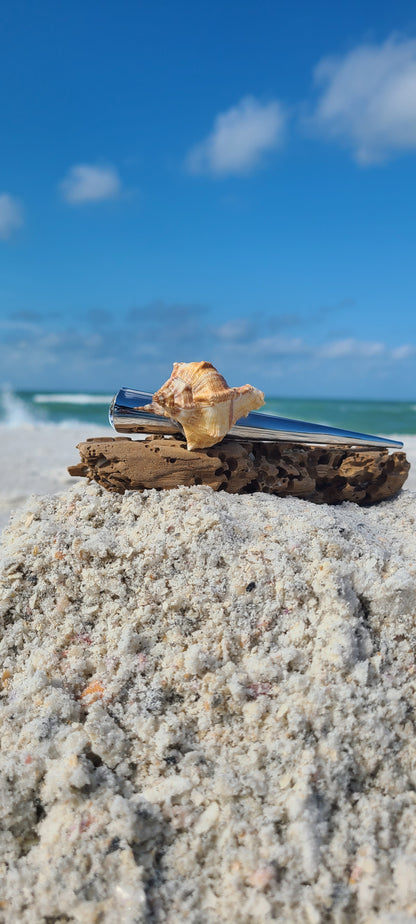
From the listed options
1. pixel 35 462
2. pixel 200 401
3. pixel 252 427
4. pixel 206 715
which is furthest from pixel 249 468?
pixel 35 462

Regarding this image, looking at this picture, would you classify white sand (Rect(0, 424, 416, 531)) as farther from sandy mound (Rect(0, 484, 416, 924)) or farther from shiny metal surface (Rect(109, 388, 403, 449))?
sandy mound (Rect(0, 484, 416, 924))

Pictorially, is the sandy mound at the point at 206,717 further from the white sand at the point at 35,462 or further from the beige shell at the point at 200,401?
the white sand at the point at 35,462

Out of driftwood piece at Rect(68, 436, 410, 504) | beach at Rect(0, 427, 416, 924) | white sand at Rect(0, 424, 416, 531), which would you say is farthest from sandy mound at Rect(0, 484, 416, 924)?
white sand at Rect(0, 424, 416, 531)

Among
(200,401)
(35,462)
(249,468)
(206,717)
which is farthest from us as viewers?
(35,462)

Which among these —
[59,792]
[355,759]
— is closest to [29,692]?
[59,792]

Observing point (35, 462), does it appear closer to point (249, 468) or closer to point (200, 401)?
point (249, 468)

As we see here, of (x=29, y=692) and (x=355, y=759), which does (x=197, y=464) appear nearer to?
(x=29, y=692)
